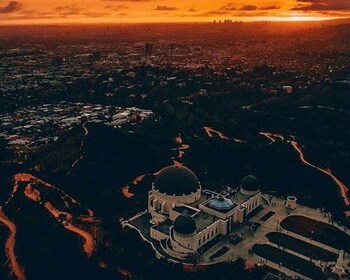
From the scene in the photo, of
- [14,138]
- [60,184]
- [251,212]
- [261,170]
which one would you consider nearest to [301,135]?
[261,170]

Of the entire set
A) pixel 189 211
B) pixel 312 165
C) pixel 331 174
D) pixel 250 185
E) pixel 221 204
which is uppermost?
pixel 221 204

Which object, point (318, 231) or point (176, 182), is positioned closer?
point (318, 231)

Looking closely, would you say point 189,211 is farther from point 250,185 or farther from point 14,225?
point 14,225

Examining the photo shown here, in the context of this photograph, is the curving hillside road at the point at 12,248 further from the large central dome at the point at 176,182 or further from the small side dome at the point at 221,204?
the small side dome at the point at 221,204

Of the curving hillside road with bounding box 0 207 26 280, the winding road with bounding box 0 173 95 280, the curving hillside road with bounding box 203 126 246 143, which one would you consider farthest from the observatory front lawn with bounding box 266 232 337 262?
the curving hillside road with bounding box 203 126 246 143

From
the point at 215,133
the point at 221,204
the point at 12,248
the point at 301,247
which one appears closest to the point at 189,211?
the point at 221,204

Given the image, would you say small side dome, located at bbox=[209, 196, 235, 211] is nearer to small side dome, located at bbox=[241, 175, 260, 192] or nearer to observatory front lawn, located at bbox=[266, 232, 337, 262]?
small side dome, located at bbox=[241, 175, 260, 192]

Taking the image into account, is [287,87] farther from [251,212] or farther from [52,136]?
[251,212]

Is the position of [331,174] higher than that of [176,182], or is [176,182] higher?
[176,182]
